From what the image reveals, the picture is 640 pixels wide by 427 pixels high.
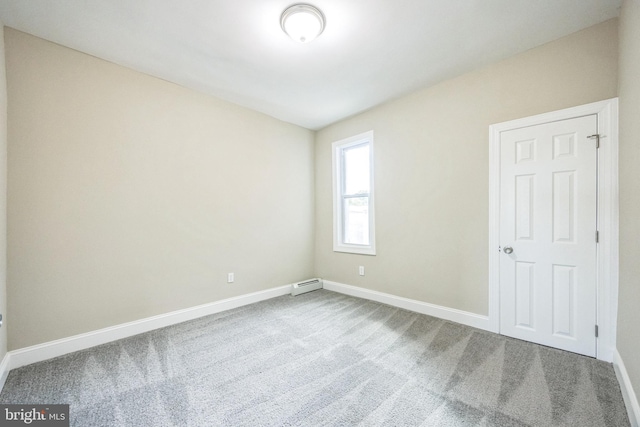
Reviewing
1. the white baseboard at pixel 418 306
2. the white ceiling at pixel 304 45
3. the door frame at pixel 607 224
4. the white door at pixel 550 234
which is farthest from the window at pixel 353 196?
the door frame at pixel 607 224

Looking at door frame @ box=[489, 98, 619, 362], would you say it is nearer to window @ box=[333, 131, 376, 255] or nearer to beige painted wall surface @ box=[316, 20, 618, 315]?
beige painted wall surface @ box=[316, 20, 618, 315]

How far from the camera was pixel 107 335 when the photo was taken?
236 centimetres

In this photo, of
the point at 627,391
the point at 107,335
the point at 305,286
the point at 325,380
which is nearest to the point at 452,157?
the point at 627,391

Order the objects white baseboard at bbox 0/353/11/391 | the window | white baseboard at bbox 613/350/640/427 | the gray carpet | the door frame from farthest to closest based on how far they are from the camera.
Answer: the window < the door frame < white baseboard at bbox 0/353/11/391 < the gray carpet < white baseboard at bbox 613/350/640/427

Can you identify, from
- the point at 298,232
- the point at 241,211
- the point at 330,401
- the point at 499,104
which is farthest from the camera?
the point at 298,232

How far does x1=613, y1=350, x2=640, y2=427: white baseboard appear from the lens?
137 centimetres

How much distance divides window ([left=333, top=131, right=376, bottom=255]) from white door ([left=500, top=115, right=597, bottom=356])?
161 cm

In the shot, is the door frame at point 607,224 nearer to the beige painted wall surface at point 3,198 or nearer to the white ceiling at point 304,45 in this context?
the white ceiling at point 304,45

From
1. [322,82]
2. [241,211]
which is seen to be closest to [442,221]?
[322,82]

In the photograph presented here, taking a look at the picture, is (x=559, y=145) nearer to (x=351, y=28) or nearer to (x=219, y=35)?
(x=351, y=28)

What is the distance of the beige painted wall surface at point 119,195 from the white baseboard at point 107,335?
65 millimetres

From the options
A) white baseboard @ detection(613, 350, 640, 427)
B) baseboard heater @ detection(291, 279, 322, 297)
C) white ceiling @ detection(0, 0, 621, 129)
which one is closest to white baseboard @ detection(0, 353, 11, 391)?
white ceiling @ detection(0, 0, 621, 129)

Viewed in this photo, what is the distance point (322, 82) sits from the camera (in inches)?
110

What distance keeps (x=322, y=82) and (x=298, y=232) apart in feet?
7.34
